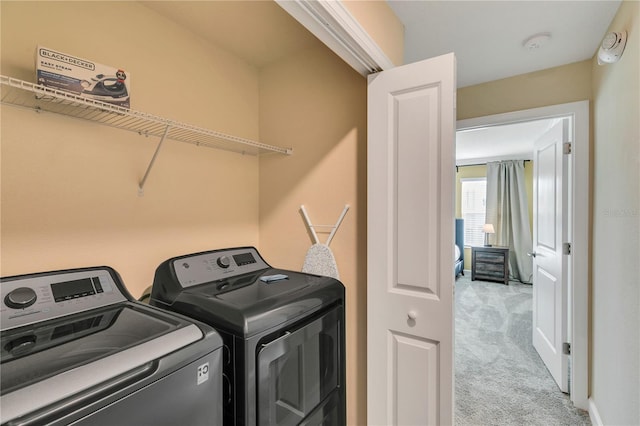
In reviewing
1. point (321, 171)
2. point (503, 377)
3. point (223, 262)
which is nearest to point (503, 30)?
point (321, 171)

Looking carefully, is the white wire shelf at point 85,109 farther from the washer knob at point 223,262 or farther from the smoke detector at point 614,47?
the smoke detector at point 614,47

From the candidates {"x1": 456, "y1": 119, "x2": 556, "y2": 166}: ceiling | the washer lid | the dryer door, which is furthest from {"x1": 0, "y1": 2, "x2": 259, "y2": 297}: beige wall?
{"x1": 456, "y1": 119, "x2": 556, "y2": 166}: ceiling

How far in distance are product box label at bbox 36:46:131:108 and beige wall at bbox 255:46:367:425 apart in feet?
3.07

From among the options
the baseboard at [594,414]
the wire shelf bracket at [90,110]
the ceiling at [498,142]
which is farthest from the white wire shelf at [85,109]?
the ceiling at [498,142]

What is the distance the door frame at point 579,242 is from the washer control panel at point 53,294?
2748 mm

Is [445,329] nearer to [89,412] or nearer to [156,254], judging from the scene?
[89,412]

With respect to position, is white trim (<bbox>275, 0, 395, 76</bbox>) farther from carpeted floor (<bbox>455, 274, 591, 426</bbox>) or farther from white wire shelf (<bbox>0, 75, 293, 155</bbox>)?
carpeted floor (<bbox>455, 274, 591, 426</bbox>)

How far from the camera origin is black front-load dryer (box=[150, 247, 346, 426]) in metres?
0.98

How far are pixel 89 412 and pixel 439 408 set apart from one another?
1359 millimetres

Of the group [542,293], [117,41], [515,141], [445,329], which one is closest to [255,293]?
[445,329]

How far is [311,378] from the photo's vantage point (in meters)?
1.25

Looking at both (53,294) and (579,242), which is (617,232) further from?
(53,294)

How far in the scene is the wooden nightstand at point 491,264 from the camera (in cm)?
561

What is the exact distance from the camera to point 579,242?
209 cm
